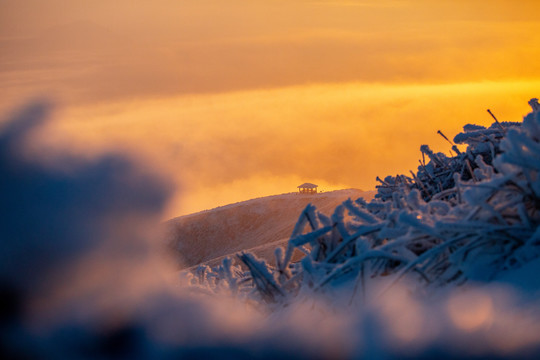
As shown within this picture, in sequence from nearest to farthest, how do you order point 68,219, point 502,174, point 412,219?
point 68,219
point 412,219
point 502,174

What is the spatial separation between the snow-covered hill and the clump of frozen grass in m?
15.8

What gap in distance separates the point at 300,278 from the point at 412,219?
1.63ft

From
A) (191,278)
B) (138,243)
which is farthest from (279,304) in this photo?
(191,278)

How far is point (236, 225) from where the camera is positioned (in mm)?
22234

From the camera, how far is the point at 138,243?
1.88 m

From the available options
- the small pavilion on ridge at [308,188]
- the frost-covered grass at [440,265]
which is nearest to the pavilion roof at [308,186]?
the small pavilion on ridge at [308,188]

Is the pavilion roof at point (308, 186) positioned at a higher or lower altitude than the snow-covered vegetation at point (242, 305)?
higher

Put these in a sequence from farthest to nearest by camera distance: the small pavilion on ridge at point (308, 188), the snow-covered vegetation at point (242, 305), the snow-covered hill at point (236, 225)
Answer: the small pavilion on ridge at point (308, 188)
the snow-covered hill at point (236, 225)
the snow-covered vegetation at point (242, 305)

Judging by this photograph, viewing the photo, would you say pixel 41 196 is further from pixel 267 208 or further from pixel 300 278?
pixel 267 208

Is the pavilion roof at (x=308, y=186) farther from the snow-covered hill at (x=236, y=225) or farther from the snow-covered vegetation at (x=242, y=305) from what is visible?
the snow-covered vegetation at (x=242, y=305)

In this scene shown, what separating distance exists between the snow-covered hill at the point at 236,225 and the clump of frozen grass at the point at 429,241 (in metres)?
15.8

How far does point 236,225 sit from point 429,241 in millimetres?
20015

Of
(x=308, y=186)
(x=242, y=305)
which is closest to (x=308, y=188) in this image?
(x=308, y=186)

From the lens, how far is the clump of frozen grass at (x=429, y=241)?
2119 millimetres
